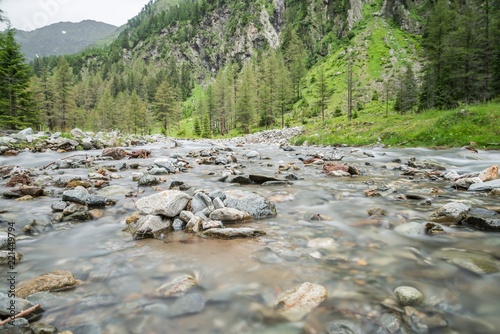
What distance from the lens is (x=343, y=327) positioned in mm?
2389

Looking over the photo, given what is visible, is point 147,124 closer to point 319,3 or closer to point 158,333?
point 158,333

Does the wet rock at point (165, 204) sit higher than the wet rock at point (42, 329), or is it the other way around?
the wet rock at point (165, 204)

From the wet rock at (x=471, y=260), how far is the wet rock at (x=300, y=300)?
1.91 metres

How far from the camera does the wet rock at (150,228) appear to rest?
4801 mm

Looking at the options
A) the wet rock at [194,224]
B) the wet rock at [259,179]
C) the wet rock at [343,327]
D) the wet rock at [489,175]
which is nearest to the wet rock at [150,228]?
the wet rock at [194,224]

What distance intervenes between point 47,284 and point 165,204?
2505mm

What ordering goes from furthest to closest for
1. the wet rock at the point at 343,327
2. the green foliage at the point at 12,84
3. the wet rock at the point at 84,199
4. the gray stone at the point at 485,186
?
the green foliage at the point at 12,84, the gray stone at the point at 485,186, the wet rock at the point at 84,199, the wet rock at the point at 343,327

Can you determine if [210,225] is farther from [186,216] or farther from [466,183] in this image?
[466,183]

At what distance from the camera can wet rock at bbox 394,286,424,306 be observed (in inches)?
107

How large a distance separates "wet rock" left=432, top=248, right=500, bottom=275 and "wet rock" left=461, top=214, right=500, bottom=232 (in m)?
1.13

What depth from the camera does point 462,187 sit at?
776cm

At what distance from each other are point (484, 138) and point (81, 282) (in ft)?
68.8

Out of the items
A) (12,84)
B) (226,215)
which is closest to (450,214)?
(226,215)

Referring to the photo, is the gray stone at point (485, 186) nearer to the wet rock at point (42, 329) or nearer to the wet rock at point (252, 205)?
the wet rock at point (252, 205)
